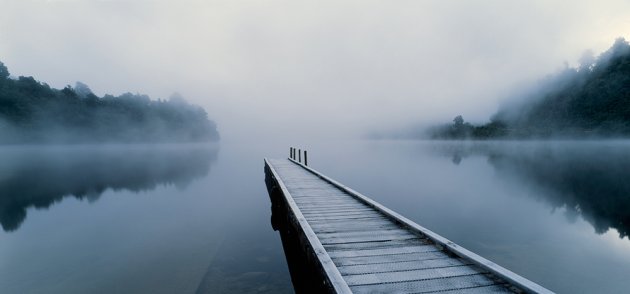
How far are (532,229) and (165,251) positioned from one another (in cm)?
1476

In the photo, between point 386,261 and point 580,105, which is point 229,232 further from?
point 580,105

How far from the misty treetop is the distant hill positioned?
187384mm

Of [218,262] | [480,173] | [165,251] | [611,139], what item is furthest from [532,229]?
[611,139]

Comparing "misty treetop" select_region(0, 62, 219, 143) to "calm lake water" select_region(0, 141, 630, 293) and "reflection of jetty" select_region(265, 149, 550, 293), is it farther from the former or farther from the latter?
"reflection of jetty" select_region(265, 149, 550, 293)

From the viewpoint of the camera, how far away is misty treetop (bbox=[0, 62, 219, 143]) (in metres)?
86.6

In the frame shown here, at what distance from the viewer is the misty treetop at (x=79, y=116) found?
86625mm

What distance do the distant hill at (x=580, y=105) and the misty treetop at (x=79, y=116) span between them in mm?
187384

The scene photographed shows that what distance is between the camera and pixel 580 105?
115812 millimetres

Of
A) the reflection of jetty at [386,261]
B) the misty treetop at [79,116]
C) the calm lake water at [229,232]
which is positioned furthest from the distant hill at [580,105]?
the misty treetop at [79,116]

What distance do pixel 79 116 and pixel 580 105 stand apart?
197 meters

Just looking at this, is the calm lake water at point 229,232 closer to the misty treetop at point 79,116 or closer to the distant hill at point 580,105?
the misty treetop at point 79,116

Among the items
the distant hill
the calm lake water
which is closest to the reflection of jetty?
the calm lake water

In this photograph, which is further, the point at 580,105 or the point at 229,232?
the point at 580,105

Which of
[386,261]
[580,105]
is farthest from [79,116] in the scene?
[580,105]
